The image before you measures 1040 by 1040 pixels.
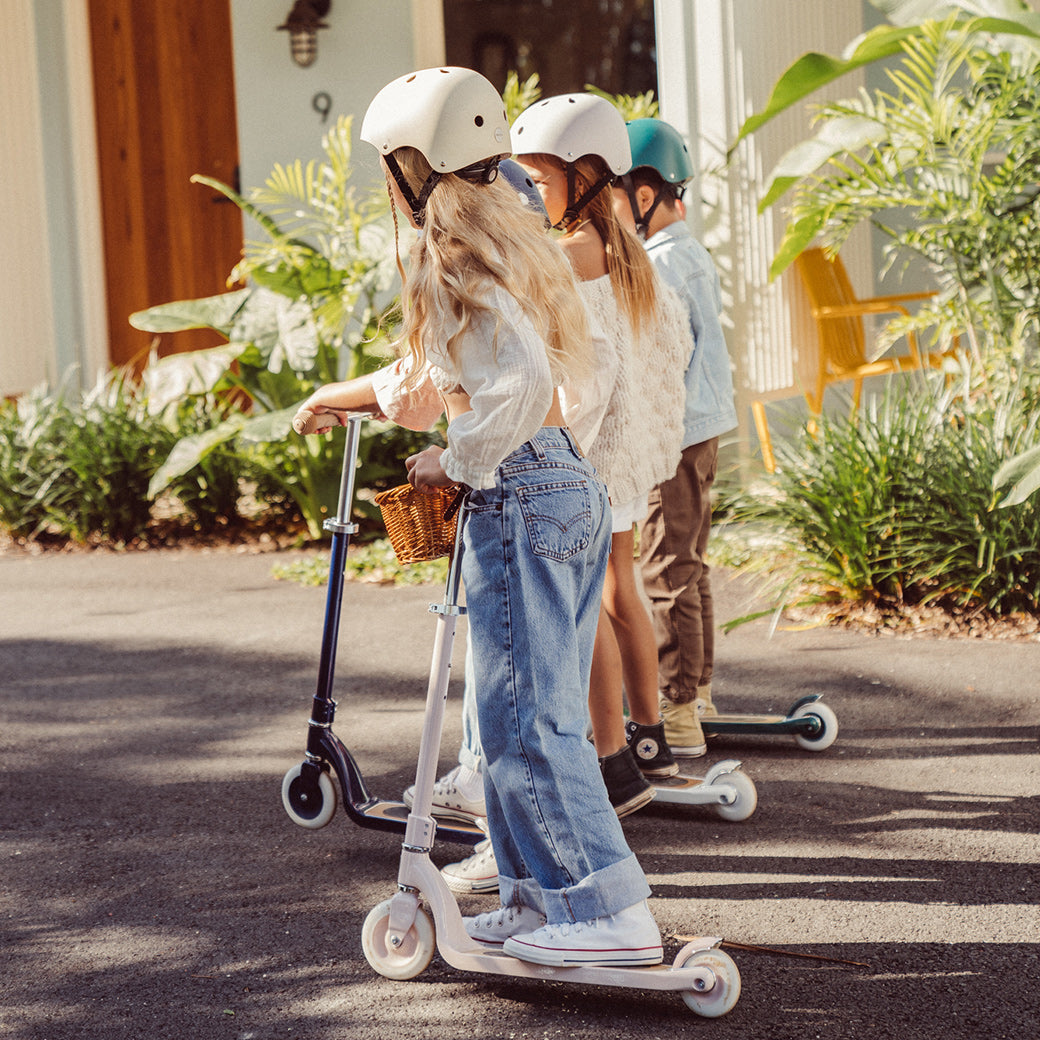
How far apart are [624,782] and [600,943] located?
89 cm

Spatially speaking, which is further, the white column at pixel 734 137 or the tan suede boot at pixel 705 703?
the white column at pixel 734 137

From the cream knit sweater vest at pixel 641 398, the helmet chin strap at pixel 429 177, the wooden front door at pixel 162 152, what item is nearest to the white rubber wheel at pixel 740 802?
the cream knit sweater vest at pixel 641 398

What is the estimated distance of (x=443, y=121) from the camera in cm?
252

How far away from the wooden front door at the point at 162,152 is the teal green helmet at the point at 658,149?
7074mm

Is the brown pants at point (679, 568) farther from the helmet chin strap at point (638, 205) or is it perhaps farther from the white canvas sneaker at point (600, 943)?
the white canvas sneaker at point (600, 943)

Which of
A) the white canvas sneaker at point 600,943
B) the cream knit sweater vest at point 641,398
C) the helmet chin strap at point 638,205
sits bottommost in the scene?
the white canvas sneaker at point 600,943

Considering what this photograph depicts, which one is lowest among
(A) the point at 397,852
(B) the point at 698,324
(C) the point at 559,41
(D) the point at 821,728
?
(A) the point at 397,852

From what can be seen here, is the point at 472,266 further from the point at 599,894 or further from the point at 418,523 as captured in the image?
the point at 599,894

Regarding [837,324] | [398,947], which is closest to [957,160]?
[837,324]

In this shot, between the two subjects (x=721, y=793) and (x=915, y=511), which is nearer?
(x=721, y=793)

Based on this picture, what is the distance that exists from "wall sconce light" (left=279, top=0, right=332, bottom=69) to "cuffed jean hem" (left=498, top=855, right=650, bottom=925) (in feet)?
26.3

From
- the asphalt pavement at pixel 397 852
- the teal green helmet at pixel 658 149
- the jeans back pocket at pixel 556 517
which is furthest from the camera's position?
the teal green helmet at pixel 658 149

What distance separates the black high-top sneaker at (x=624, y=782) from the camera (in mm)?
3439

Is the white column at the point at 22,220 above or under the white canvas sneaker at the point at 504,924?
above
